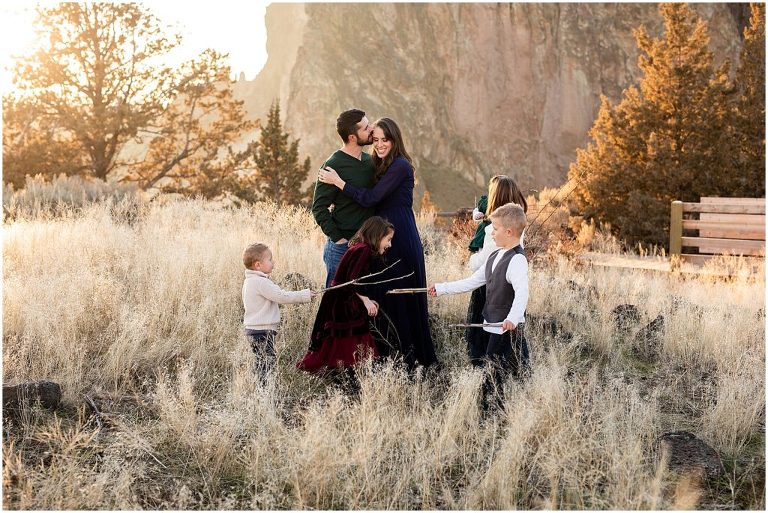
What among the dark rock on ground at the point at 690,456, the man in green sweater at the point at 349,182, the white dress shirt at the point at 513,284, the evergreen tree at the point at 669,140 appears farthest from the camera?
the evergreen tree at the point at 669,140

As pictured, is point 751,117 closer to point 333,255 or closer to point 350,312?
point 333,255

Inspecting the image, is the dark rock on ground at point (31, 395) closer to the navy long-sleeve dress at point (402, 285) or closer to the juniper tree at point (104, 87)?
the navy long-sleeve dress at point (402, 285)

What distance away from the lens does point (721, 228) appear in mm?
12562

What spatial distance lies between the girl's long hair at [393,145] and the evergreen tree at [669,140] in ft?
34.0

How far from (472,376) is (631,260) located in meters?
8.86

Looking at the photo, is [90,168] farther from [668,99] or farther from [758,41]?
[758,41]

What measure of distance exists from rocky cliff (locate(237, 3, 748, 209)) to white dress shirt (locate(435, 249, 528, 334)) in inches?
1688

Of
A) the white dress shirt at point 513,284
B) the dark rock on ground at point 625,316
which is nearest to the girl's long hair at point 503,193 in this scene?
the white dress shirt at point 513,284

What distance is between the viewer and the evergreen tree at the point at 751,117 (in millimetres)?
15281

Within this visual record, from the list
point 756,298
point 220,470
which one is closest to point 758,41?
point 756,298

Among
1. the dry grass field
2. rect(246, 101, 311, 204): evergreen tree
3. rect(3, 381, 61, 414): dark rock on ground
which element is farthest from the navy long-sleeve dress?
rect(246, 101, 311, 204): evergreen tree

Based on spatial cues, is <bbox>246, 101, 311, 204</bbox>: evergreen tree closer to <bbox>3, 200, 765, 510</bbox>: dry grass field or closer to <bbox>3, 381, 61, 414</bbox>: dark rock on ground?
<bbox>3, 200, 765, 510</bbox>: dry grass field

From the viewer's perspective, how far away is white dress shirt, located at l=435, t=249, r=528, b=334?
425cm

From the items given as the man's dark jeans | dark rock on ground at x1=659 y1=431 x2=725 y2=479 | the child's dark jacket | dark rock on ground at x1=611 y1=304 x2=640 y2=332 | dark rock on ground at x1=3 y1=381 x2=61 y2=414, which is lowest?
dark rock on ground at x1=659 y1=431 x2=725 y2=479
